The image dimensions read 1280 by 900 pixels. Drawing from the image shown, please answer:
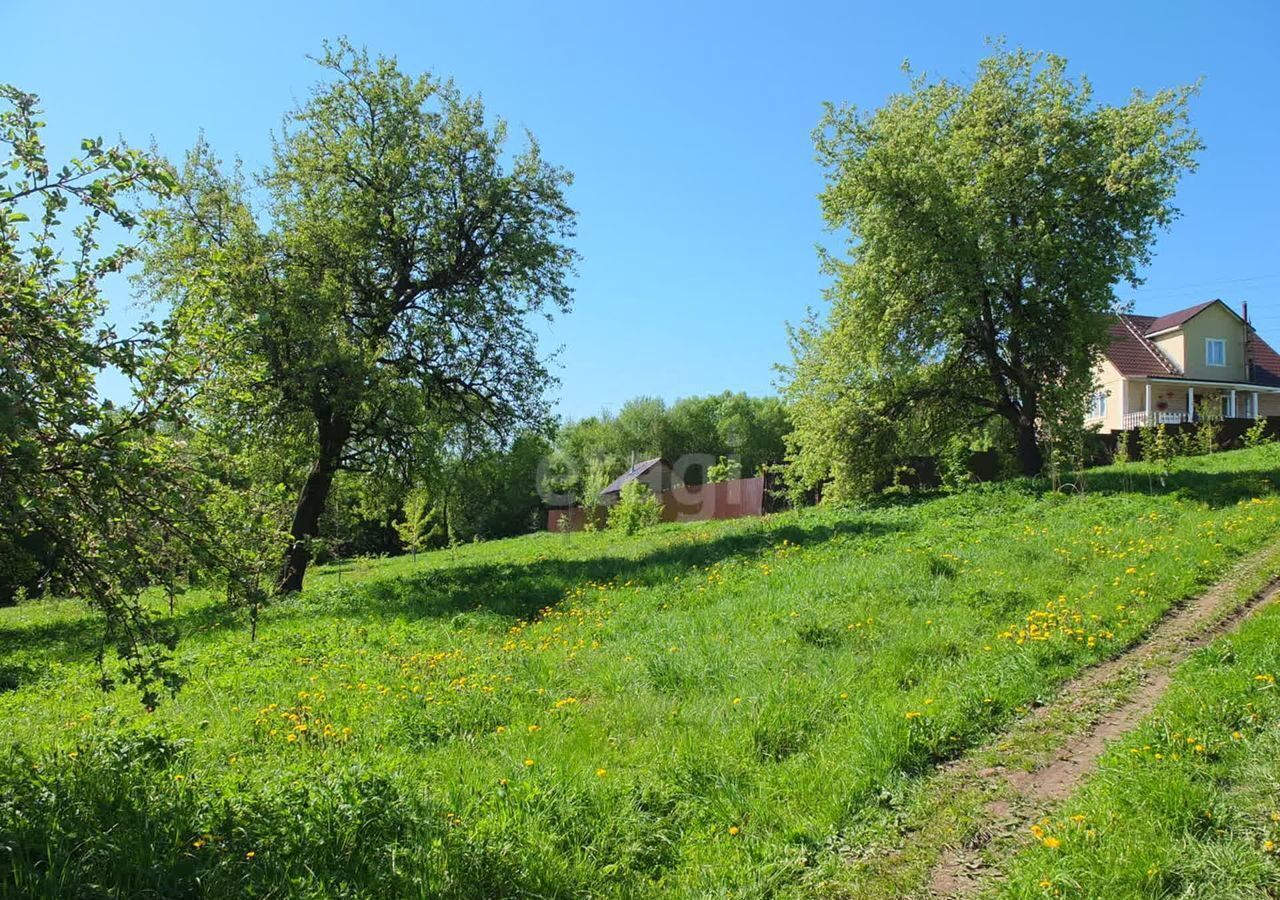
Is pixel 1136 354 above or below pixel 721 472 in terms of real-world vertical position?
above

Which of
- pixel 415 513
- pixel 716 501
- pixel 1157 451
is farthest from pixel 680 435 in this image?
pixel 1157 451

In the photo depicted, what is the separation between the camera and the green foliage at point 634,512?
82.2ft

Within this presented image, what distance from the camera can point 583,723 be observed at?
5.70m

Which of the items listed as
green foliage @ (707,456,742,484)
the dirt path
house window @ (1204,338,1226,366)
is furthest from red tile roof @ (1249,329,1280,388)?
the dirt path

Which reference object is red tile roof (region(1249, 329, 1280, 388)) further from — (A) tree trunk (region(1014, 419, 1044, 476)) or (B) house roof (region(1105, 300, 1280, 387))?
(A) tree trunk (region(1014, 419, 1044, 476))

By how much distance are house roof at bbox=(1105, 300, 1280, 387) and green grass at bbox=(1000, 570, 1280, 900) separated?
34162 millimetres

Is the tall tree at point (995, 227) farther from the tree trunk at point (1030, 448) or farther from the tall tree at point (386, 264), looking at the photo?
the tall tree at point (386, 264)

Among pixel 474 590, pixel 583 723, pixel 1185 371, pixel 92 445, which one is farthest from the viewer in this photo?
pixel 1185 371

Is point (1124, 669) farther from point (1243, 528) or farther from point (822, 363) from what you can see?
point (822, 363)

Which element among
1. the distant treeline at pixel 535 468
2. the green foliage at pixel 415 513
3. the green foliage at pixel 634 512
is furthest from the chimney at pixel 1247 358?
the green foliage at pixel 415 513

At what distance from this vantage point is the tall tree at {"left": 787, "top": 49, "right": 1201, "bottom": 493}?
15.8 metres

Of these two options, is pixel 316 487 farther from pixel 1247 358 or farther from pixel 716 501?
pixel 1247 358

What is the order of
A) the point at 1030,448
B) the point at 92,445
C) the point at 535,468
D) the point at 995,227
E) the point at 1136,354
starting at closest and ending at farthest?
1. the point at 92,445
2. the point at 995,227
3. the point at 1030,448
4. the point at 1136,354
5. the point at 535,468

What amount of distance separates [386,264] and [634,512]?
12.3 m
